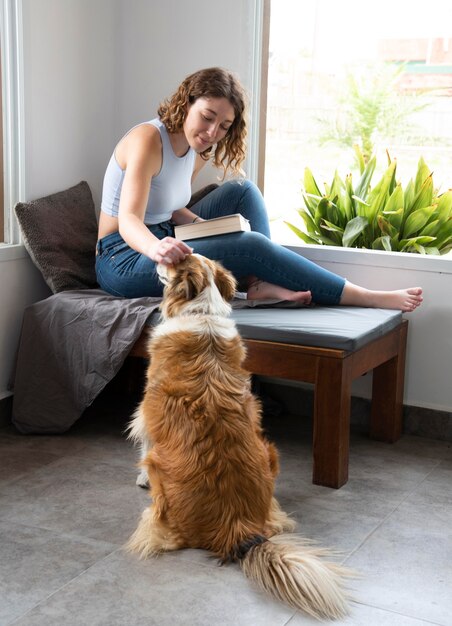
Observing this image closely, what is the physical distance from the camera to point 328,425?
262 centimetres

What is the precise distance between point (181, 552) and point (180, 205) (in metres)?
1.41

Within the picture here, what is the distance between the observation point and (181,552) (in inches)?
86.4

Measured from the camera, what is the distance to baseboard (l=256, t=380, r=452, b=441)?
316 cm

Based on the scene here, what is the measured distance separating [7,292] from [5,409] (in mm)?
436

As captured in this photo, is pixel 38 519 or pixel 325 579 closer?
pixel 325 579

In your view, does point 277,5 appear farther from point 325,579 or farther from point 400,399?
point 325,579

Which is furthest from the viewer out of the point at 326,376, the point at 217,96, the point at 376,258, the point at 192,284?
the point at 376,258

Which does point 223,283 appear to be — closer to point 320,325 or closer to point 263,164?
point 320,325

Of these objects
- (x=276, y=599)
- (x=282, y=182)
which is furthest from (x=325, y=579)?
(x=282, y=182)

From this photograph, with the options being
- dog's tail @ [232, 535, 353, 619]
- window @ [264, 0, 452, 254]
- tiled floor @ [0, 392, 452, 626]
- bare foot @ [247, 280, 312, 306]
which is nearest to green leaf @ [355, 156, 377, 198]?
window @ [264, 0, 452, 254]

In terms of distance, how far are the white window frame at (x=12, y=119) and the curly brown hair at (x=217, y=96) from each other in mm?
547

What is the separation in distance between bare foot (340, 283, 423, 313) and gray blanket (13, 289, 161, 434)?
668 millimetres

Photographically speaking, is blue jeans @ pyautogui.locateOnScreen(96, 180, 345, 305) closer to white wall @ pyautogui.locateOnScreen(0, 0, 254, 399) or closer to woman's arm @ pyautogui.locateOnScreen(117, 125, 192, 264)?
woman's arm @ pyautogui.locateOnScreen(117, 125, 192, 264)

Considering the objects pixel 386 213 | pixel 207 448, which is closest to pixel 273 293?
pixel 386 213
